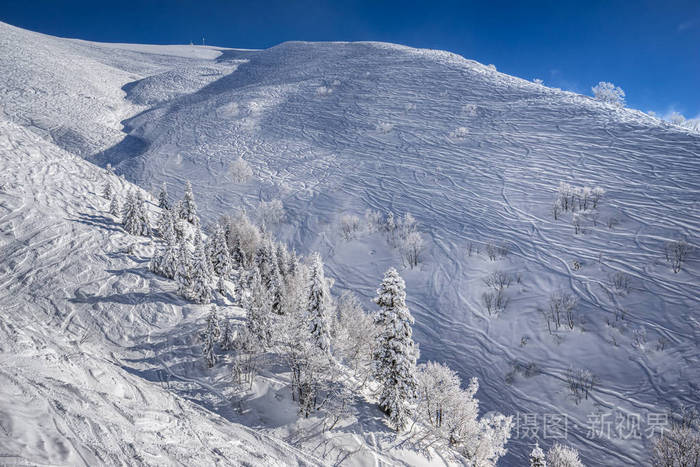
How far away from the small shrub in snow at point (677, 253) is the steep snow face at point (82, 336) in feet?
120

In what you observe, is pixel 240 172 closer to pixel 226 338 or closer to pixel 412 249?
pixel 412 249

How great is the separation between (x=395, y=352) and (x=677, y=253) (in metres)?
30.3

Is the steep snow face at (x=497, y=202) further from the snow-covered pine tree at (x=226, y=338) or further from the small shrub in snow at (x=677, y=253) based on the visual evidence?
the snow-covered pine tree at (x=226, y=338)

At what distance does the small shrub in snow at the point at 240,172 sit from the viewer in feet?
198

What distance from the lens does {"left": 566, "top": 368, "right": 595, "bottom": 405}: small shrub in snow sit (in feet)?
71.2

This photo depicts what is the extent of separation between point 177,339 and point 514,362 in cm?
2574

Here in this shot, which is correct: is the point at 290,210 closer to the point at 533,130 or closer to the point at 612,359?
the point at 612,359

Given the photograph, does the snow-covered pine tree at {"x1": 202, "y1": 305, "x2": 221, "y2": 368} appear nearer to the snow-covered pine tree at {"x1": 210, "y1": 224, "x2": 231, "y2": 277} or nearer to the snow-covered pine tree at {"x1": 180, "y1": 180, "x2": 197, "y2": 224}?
the snow-covered pine tree at {"x1": 210, "y1": 224, "x2": 231, "y2": 277}

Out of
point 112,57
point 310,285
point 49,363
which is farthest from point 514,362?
point 112,57

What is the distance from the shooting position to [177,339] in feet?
64.9

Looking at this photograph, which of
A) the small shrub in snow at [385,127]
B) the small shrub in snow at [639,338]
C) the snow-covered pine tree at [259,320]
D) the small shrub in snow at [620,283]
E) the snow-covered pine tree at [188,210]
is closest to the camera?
the snow-covered pine tree at [259,320]

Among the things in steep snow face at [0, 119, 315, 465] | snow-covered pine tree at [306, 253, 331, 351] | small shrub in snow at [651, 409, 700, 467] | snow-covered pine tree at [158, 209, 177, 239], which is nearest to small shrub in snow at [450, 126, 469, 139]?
small shrub in snow at [651, 409, 700, 467]

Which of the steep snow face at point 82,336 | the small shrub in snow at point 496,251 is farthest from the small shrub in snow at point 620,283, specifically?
the steep snow face at point 82,336

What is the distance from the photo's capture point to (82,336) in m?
17.9
